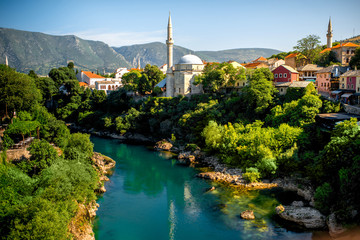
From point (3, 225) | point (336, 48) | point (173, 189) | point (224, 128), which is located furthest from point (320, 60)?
point (3, 225)

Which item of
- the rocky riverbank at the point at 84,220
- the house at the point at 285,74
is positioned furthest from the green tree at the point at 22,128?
the house at the point at 285,74

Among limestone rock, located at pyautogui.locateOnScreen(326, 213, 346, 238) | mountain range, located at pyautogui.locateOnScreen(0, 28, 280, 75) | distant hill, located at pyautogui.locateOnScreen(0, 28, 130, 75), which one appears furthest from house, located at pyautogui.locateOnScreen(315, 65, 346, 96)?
distant hill, located at pyautogui.locateOnScreen(0, 28, 130, 75)

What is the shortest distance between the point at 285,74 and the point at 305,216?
68.0 feet

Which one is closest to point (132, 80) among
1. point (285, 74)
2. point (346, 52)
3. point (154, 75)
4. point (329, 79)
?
point (154, 75)

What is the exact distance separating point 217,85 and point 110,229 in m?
24.6

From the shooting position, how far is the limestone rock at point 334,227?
15.5 meters

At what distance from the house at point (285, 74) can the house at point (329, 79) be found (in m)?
2.50

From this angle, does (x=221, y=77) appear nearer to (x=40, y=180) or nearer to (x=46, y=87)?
(x=40, y=180)

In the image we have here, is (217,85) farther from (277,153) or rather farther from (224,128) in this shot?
(277,153)

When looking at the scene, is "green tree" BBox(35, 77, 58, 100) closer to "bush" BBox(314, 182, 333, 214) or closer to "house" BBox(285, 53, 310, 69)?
"house" BBox(285, 53, 310, 69)

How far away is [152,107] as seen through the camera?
137 ft

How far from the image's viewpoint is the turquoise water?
1678cm

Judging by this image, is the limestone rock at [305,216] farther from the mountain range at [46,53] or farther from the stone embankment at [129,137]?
the mountain range at [46,53]

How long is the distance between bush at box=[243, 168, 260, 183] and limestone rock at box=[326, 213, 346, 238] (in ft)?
22.6
